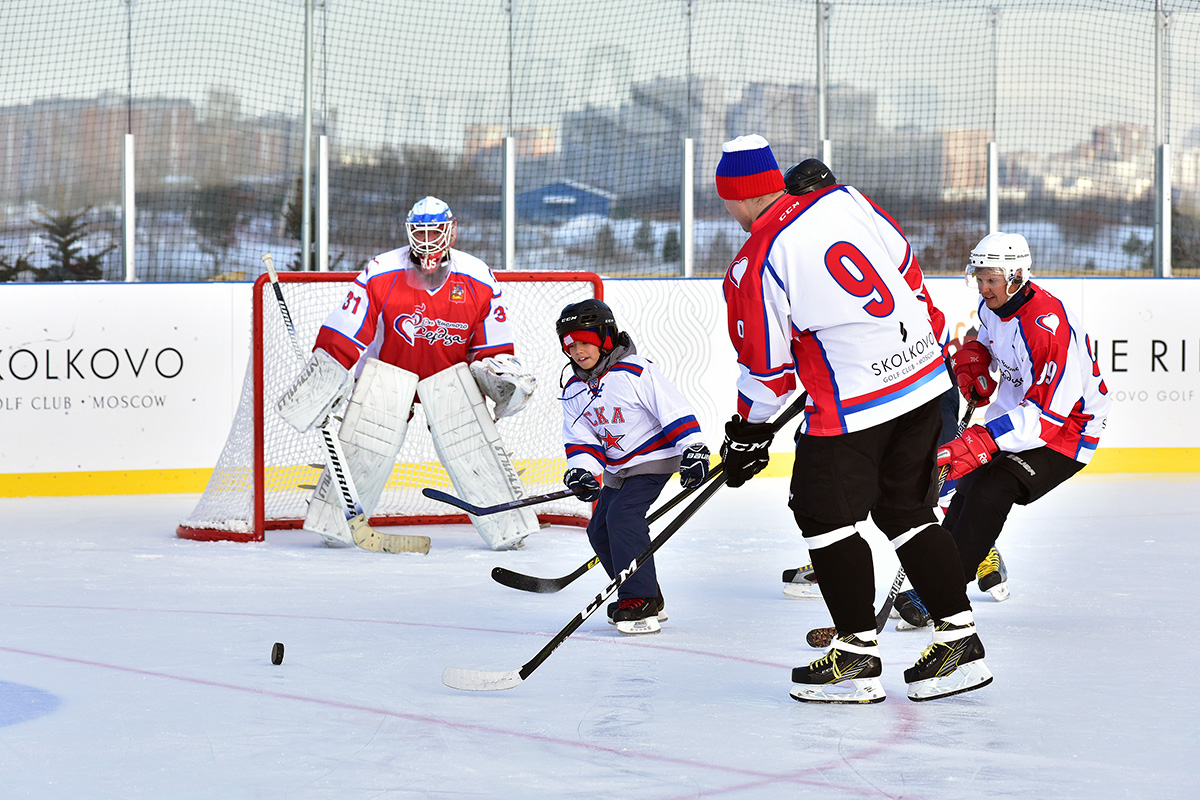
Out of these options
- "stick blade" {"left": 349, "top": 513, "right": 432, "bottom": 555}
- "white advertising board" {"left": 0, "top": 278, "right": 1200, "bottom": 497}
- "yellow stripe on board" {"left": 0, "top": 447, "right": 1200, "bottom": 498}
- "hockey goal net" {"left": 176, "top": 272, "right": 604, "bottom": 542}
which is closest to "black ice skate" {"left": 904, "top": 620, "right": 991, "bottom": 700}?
"stick blade" {"left": 349, "top": 513, "right": 432, "bottom": 555}

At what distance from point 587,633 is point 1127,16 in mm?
6051

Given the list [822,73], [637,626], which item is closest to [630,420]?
[637,626]

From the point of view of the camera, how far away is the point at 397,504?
17.8 ft

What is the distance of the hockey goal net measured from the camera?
15.6 feet

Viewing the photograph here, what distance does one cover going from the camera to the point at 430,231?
15.1ft

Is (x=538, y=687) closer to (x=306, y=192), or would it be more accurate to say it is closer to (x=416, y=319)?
(x=416, y=319)

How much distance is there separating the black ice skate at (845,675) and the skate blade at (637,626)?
2.25 feet

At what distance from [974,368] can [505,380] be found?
6.13 feet

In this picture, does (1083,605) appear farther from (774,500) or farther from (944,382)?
(774,500)

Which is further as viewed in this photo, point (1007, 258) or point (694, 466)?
point (1007, 258)

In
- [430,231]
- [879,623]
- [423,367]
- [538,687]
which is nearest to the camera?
[538,687]

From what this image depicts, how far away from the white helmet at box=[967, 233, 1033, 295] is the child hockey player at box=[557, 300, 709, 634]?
0.74 meters

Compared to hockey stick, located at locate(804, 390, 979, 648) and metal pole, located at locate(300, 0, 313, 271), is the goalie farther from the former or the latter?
metal pole, located at locate(300, 0, 313, 271)

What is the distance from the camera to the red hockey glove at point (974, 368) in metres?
3.22
